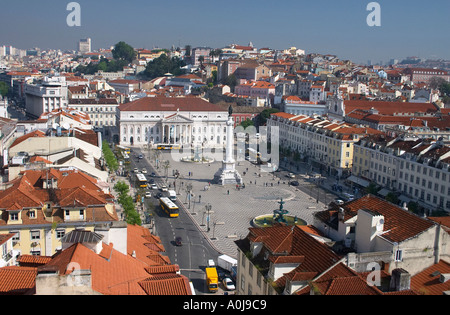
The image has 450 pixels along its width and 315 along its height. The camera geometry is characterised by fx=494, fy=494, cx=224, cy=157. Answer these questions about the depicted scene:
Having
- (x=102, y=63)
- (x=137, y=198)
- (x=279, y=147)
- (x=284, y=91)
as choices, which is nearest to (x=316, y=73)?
(x=284, y=91)

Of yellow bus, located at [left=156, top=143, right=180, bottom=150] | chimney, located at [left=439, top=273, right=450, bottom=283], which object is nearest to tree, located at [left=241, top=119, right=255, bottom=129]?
yellow bus, located at [left=156, top=143, right=180, bottom=150]

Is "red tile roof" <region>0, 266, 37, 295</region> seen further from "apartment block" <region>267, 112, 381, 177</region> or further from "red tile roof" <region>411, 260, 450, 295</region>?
"apartment block" <region>267, 112, 381, 177</region>

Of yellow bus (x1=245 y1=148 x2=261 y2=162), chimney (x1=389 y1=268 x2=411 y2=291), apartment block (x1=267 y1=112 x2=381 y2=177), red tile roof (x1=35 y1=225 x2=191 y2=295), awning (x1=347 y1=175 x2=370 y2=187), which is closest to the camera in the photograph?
red tile roof (x1=35 y1=225 x2=191 y2=295)

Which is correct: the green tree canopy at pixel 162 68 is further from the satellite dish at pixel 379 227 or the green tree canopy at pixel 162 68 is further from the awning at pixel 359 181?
the satellite dish at pixel 379 227

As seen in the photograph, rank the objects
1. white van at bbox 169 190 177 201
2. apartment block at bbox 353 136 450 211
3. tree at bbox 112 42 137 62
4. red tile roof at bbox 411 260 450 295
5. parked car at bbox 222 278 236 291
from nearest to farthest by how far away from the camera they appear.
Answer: red tile roof at bbox 411 260 450 295
parked car at bbox 222 278 236 291
apartment block at bbox 353 136 450 211
white van at bbox 169 190 177 201
tree at bbox 112 42 137 62

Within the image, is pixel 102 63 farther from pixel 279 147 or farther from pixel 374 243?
pixel 374 243

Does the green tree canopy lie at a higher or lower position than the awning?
higher
